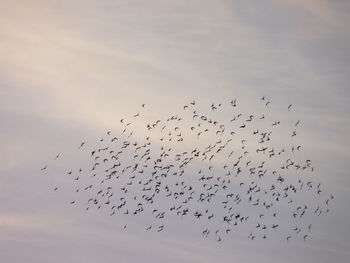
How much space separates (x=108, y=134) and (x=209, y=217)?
21255mm

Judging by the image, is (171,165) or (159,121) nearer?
(159,121)

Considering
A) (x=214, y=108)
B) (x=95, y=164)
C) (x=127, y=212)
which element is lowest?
(x=127, y=212)

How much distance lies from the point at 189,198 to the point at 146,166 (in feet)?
Answer: 23.3

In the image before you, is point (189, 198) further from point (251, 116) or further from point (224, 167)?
point (251, 116)

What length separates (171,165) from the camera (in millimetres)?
92125

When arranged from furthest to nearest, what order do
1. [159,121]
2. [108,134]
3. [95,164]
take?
[95,164], [108,134], [159,121]

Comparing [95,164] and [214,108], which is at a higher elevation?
[214,108]

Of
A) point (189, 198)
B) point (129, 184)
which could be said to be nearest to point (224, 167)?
point (189, 198)

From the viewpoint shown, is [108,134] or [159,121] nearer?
[159,121]

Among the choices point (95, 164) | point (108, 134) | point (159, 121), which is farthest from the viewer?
point (95, 164)

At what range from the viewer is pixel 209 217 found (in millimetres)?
96188

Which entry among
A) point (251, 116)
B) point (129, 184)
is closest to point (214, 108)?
point (251, 116)

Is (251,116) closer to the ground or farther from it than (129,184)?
farther from it

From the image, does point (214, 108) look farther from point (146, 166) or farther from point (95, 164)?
point (95, 164)
